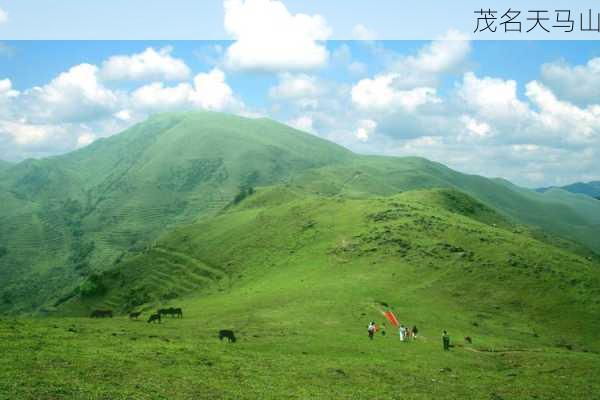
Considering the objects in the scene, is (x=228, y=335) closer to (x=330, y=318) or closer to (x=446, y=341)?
(x=330, y=318)

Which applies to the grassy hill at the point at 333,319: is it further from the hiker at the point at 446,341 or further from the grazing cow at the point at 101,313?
the grazing cow at the point at 101,313

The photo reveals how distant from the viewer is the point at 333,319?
58594 millimetres

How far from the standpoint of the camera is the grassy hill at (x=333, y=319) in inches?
1235

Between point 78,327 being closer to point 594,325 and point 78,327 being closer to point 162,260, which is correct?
point 594,325

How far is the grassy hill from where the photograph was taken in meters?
31.4

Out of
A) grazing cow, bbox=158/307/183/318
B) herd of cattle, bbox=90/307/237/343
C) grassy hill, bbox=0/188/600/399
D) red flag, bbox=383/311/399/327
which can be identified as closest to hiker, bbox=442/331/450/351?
grassy hill, bbox=0/188/600/399

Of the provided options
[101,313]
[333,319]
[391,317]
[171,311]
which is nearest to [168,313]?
[171,311]

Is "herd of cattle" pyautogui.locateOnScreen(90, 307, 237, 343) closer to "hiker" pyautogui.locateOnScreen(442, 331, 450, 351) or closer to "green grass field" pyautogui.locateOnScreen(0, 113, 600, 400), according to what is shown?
"green grass field" pyautogui.locateOnScreen(0, 113, 600, 400)

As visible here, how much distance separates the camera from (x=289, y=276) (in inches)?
3588

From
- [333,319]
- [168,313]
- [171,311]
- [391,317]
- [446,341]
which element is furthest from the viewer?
[168,313]

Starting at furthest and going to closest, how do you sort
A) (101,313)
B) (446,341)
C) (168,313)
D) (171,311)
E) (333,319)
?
(101,313) < (168,313) < (171,311) < (333,319) < (446,341)

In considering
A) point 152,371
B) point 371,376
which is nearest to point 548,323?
point 371,376

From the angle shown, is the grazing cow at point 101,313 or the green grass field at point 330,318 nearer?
the green grass field at point 330,318

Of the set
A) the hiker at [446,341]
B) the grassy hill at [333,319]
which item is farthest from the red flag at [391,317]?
the hiker at [446,341]
